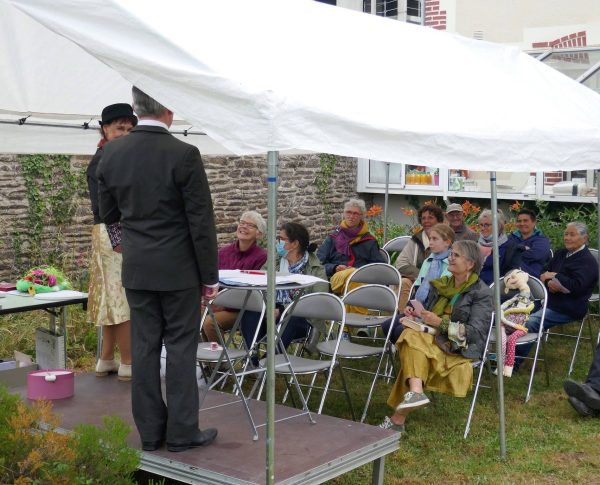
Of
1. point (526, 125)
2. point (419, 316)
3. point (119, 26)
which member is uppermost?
point (119, 26)

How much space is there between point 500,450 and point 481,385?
1325mm

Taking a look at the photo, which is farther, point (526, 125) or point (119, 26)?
point (526, 125)

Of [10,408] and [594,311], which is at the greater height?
[10,408]

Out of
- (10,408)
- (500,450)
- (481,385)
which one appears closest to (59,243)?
(481,385)

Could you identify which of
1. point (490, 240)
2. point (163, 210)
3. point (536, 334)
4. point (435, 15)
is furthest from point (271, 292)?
point (435, 15)

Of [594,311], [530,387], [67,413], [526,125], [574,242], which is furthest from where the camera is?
[594,311]

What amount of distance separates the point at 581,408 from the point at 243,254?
2.63 metres

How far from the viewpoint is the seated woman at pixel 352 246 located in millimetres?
7953

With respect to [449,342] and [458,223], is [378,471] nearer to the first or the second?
[449,342]

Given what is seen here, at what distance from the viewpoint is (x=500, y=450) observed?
526 cm

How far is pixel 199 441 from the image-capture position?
4.20 meters

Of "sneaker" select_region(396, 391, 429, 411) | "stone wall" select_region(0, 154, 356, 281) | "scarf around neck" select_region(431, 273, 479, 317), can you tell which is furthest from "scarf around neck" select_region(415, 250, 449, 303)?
"stone wall" select_region(0, 154, 356, 281)

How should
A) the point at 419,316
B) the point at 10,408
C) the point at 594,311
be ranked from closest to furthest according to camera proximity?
the point at 10,408 < the point at 419,316 < the point at 594,311

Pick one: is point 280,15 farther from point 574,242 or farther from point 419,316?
point 574,242
